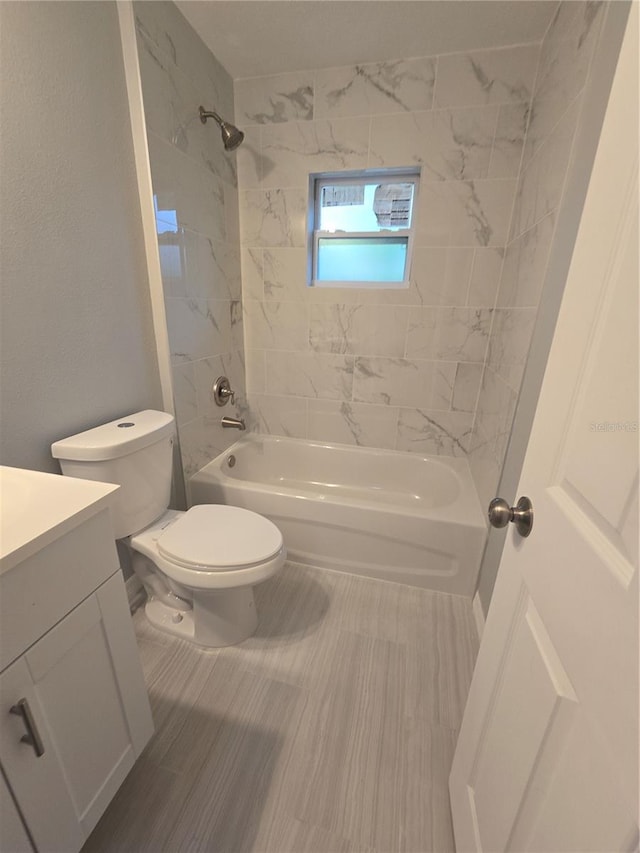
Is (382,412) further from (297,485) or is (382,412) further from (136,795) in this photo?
(136,795)

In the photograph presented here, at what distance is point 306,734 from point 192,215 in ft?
6.73

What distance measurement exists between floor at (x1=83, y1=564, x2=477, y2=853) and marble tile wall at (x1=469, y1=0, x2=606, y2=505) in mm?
769

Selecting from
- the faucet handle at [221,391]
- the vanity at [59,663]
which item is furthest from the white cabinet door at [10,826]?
the faucet handle at [221,391]

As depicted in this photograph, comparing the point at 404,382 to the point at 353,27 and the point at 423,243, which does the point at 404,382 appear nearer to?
the point at 423,243

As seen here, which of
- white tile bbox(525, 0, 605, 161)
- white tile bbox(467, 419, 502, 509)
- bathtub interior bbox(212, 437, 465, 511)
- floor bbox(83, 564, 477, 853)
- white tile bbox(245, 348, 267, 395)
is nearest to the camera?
floor bbox(83, 564, 477, 853)

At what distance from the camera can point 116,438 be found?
118 cm

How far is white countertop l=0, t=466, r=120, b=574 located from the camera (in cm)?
57

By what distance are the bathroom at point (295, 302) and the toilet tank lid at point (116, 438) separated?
0.06 meters

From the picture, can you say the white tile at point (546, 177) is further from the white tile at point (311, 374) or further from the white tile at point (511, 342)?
the white tile at point (311, 374)

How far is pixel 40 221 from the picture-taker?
1015 millimetres

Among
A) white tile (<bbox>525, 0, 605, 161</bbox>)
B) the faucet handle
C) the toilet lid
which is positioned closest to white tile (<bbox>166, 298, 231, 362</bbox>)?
the faucet handle

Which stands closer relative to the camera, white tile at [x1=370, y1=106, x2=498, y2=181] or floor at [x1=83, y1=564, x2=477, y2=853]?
floor at [x1=83, y1=564, x2=477, y2=853]

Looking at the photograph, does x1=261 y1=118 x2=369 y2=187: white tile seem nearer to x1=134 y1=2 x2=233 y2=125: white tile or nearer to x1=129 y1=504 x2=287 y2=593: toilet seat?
x1=134 y1=2 x2=233 y2=125: white tile

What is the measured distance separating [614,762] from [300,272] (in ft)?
6.95
